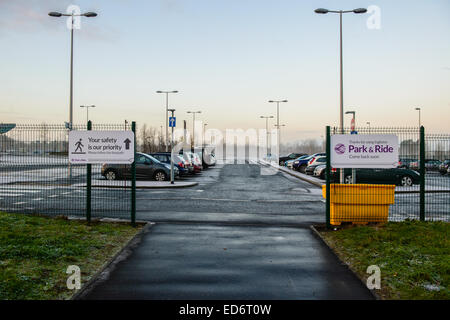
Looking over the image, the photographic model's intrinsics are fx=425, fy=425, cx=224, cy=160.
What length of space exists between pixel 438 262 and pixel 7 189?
1705cm

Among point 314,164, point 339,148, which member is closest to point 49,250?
point 339,148

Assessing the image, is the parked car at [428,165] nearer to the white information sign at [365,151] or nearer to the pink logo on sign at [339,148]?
the white information sign at [365,151]

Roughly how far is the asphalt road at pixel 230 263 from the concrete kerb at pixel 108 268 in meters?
0.11

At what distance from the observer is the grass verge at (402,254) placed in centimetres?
574

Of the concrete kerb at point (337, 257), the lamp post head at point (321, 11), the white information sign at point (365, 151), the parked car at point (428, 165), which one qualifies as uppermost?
the lamp post head at point (321, 11)

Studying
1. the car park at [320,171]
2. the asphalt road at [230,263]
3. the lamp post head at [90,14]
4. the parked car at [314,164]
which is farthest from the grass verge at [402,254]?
the parked car at [314,164]

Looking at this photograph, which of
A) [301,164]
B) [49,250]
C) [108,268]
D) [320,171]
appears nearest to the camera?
[108,268]

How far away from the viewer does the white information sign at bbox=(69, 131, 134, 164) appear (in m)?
9.99

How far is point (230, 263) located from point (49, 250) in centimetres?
314

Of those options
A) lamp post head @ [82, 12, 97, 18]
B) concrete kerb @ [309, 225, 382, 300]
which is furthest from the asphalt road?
lamp post head @ [82, 12, 97, 18]

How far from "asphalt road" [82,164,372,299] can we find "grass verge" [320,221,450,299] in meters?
0.36

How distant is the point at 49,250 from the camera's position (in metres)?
7.34

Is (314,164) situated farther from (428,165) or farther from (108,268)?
(108,268)
